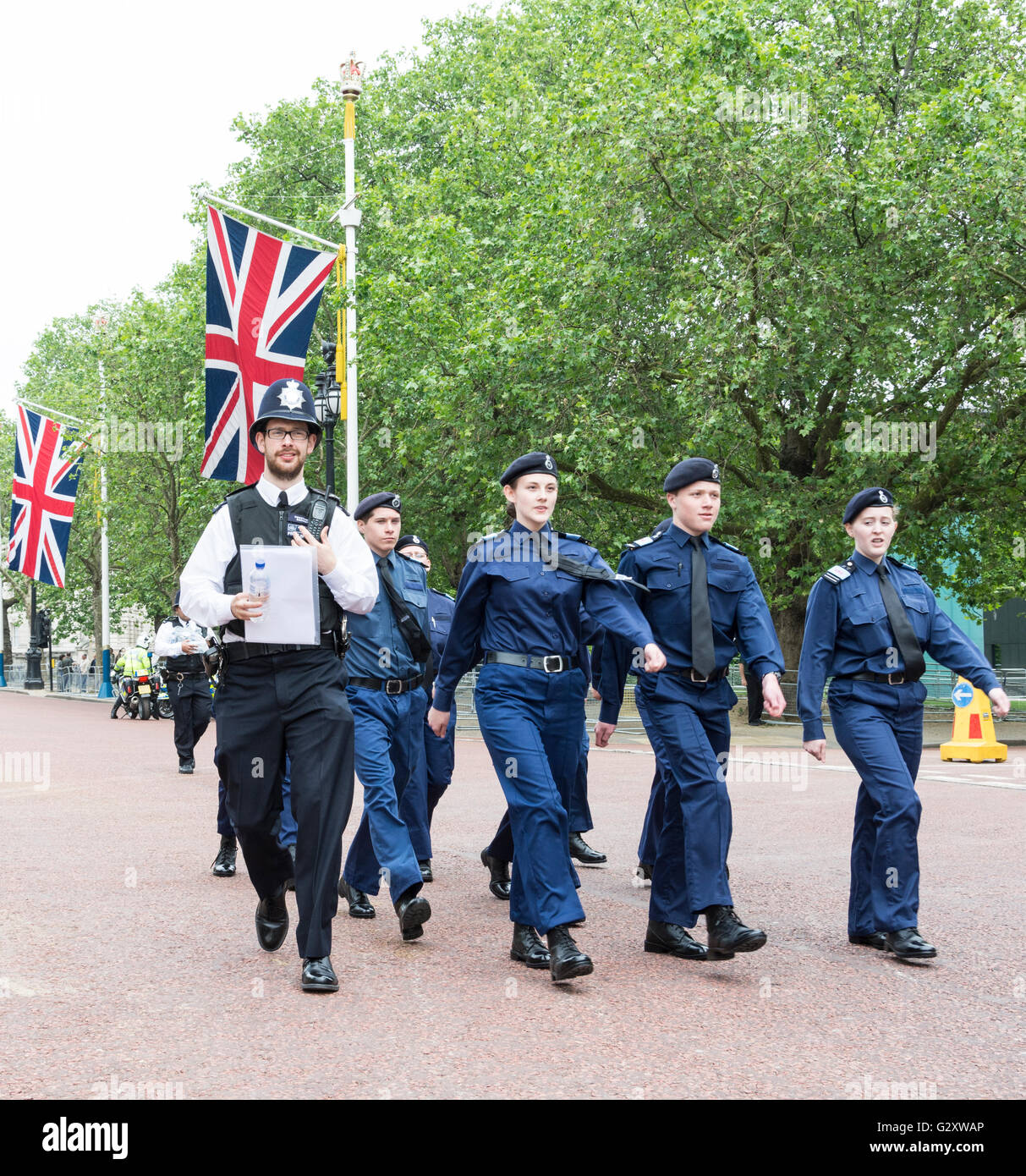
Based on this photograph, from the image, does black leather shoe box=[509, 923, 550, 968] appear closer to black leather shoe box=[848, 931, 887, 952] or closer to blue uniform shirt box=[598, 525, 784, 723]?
blue uniform shirt box=[598, 525, 784, 723]

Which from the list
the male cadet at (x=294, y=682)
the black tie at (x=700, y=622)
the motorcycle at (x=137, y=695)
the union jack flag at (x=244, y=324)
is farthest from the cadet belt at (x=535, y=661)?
the motorcycle at (x=137, y=695)

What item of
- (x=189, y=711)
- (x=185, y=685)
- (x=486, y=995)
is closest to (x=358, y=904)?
(x=486, y=995)

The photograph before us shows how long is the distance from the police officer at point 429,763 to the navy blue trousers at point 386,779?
0.10 metres

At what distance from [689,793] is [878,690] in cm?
108

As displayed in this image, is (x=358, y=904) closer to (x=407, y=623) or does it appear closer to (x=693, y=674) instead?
(x=407, y=623)

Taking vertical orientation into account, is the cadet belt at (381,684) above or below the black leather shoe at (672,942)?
above

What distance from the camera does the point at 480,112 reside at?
2873 cm

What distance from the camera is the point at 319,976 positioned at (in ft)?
16.7

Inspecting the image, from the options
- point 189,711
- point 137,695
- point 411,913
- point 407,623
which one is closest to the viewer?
point 411,913

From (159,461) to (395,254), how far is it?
1458 cm

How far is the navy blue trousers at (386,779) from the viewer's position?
19.9 ft

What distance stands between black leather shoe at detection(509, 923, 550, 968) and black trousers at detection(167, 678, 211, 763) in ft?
29.6

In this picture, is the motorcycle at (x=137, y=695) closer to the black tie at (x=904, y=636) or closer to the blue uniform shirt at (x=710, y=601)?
the blue uniform shirt at (x=710, y=601)
